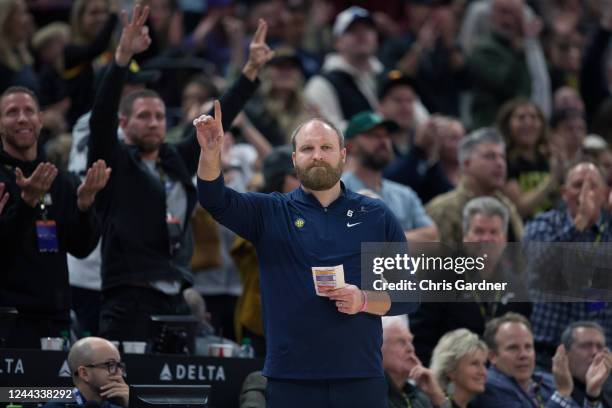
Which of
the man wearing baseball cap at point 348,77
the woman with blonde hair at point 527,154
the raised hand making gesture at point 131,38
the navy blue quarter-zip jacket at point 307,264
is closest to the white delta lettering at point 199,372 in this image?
the navy blue quarter-zip jacket at point 307,264

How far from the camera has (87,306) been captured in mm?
9734

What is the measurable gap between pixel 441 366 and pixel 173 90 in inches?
210

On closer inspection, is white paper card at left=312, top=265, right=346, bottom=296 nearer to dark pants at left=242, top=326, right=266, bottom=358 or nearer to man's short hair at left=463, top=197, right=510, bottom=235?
dark pants at left=242, top=326, right=266, bottom=358

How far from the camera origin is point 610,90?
15961mm

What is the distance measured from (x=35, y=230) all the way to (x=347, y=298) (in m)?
2.57

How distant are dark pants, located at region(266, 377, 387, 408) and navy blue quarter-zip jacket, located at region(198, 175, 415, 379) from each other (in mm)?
50

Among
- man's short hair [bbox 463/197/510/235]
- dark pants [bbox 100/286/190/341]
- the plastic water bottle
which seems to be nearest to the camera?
dark pants [bbox 100/286/190/341]

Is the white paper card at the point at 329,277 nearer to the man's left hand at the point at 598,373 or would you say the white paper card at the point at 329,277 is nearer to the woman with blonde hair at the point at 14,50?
the man's left hand at the point at 598,373

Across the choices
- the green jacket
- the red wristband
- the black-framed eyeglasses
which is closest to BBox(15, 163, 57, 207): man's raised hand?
the black-framed eyeglasses

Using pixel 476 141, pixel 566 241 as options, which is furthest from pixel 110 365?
pixel 476 141

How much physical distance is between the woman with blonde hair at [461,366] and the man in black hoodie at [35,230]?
257cm

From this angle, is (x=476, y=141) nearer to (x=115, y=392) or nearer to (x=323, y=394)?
(x=115, y=392)

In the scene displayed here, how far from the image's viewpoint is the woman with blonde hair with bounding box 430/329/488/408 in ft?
30.5

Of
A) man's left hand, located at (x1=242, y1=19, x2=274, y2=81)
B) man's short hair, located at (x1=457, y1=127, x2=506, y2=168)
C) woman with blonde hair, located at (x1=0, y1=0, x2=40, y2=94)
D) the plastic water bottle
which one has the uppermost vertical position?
woman with blonde hair, located at (x1=0, y1=0, x2=40, y2=94)
